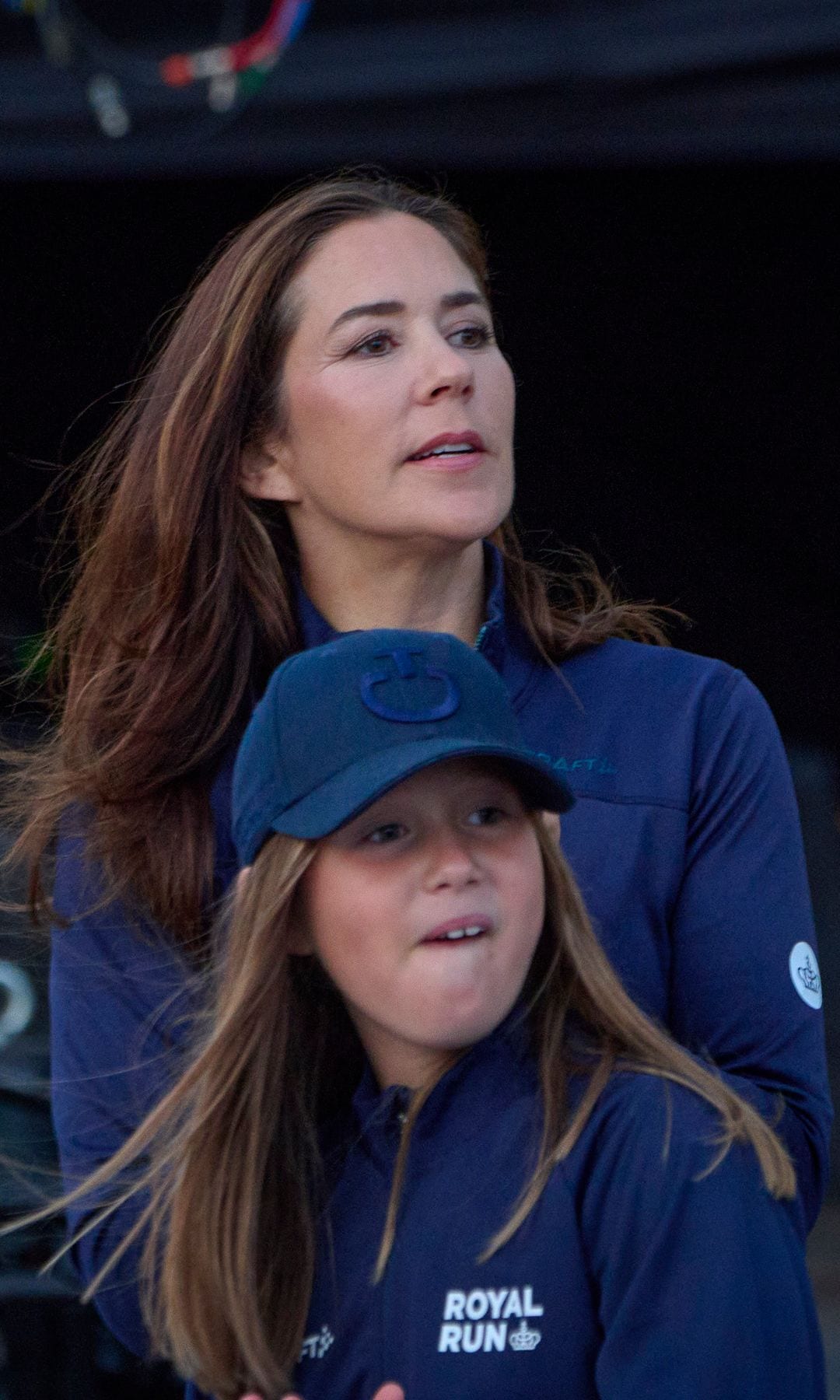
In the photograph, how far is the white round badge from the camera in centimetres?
165

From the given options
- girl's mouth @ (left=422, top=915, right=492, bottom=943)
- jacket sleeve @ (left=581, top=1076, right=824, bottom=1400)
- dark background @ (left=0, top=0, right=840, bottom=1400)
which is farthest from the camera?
dark background @ (left=0, top=0, right=840, bottom=1400)

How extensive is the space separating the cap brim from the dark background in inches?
43.4

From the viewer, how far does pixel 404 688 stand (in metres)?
1.50

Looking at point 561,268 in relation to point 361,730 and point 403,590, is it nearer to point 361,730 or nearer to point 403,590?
point 403,590

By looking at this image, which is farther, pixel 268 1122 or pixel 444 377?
pixel 444 377

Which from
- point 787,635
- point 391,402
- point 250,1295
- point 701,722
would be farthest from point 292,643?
point 787,635

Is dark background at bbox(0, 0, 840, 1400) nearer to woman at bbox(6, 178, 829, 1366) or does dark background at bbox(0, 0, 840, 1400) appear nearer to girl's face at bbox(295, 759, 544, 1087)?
woman at bbox(6, 178, 829, 1366)

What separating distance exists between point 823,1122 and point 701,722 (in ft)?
1.23

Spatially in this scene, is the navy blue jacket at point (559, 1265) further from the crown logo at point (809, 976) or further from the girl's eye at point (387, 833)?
the crown logo at point (809, 976)

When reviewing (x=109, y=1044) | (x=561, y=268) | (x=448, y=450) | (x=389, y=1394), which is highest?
(x=561, y=268)

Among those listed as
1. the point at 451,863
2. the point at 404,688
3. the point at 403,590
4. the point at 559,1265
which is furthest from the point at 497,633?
the point at 559,1265

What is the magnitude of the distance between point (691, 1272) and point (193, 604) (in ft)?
→ 2.95

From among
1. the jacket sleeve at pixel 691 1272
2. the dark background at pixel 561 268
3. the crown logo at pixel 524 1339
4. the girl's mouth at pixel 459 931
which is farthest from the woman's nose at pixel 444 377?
the dark background at pixel 561 268

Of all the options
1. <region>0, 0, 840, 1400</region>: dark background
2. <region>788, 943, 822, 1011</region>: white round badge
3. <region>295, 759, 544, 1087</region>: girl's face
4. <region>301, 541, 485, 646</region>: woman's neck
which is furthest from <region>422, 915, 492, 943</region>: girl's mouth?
<region>0, 0, 840, 1400</region>: dark background
